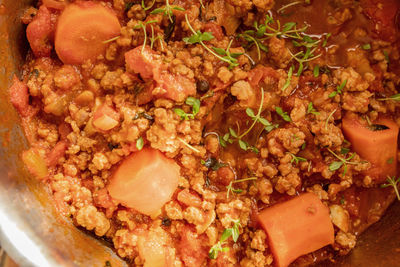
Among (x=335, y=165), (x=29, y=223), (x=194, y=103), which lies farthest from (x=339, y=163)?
(x=29, y=223)

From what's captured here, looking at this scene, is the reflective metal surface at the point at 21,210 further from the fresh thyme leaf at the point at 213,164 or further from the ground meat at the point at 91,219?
the fresh thyme leaf at the point at 213,164

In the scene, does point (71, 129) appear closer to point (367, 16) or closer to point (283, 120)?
point (283, 120)

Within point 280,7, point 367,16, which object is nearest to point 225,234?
point 280,7

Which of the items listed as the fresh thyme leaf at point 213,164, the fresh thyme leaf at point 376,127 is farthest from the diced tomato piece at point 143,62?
the fresh thyme leaf at point 376,127

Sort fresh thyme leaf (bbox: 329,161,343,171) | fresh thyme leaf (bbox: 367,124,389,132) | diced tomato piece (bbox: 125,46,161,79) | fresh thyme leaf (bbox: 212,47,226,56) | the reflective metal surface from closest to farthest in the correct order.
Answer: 1. the reflective metal surface
2. diced tomato piece (bbox: 125,46,161,79)
3. fresh thyme leaf (bbox: 212,47,226,56)
4. fresh thyme leaf (bbox: 329,161,343,171)
5. fresh thyme leaf (bbox: 367,124,389,132)

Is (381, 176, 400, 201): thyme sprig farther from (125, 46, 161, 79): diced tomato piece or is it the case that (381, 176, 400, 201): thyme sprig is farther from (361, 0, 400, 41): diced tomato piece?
(125, 46, 161, 79): diced tomato piece

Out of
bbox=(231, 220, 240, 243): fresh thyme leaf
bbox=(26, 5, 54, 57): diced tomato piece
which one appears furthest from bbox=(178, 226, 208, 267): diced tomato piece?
bbox=(26, 5, 54, 57): diced tomato piece
